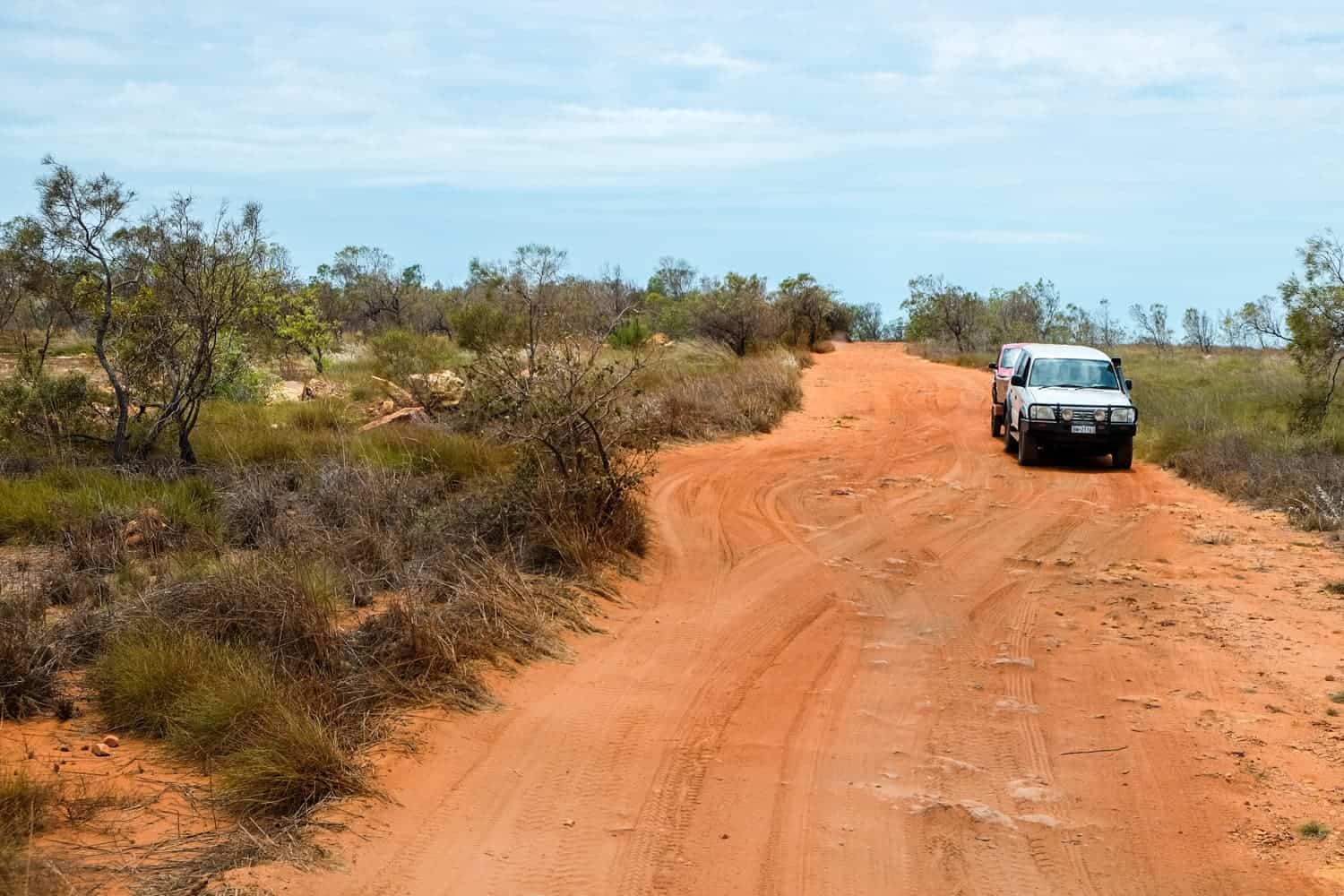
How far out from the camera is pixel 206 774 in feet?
18.1

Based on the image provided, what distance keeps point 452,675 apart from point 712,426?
514 inches

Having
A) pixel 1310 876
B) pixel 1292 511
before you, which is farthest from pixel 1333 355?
pixel 1310 876

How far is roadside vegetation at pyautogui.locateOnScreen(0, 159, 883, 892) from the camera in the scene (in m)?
6.07

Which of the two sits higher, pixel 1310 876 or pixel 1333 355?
pixel 1333 355

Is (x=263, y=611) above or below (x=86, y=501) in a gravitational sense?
below

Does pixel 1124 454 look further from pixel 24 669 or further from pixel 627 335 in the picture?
pixel 627 335

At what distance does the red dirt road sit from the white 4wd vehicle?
4817mm

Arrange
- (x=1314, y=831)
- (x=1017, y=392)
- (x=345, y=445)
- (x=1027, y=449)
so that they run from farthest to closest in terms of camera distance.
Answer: (x=1017, y=392) < (x=1027, y=449) < (x=345, y=445) < (x=1314, y=831)

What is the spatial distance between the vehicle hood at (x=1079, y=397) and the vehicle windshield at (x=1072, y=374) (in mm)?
263

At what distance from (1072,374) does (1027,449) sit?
1956 millimetres

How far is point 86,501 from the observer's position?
391 inches

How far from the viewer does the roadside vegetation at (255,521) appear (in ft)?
19.9

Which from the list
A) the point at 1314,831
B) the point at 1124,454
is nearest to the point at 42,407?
the point at 1314,831

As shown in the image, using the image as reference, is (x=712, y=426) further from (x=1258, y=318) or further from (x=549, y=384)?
(x=1258, y=318)
